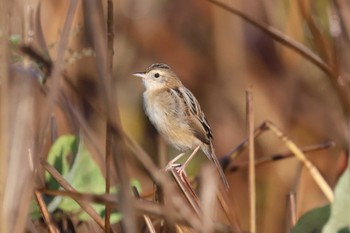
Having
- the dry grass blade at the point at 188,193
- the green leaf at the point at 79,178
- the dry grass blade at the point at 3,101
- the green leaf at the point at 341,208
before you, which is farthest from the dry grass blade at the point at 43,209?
the green leaf at the point at 341,208

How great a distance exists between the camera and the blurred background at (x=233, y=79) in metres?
4.63

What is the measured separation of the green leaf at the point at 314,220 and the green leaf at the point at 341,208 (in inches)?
4.4

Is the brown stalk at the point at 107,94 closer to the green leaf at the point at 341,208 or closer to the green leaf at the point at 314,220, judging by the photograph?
the green leaf at the point at 341,208

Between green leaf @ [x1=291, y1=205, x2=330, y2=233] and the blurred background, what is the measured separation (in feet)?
6.72

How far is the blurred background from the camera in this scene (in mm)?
4633

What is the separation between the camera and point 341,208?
214 cm

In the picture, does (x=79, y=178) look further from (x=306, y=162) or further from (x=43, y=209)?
(x=306, y=162)

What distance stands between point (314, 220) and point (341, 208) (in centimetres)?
20

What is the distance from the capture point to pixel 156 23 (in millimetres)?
5434

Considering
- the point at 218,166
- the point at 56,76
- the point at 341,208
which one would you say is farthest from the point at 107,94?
the point at 218,166

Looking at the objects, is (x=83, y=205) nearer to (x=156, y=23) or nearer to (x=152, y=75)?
(x=152, y=75)

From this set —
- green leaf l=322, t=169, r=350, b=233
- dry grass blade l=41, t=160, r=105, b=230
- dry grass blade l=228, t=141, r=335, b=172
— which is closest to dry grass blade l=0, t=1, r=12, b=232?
dry grass blade l=41, t=160, r=105, b=230

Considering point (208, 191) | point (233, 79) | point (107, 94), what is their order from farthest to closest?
point (233, 79) → point (208, 191) → point (107, 94)

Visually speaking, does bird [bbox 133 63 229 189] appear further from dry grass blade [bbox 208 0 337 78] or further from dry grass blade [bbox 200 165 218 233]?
dry grass blade [bbox 200 165 218 233]
